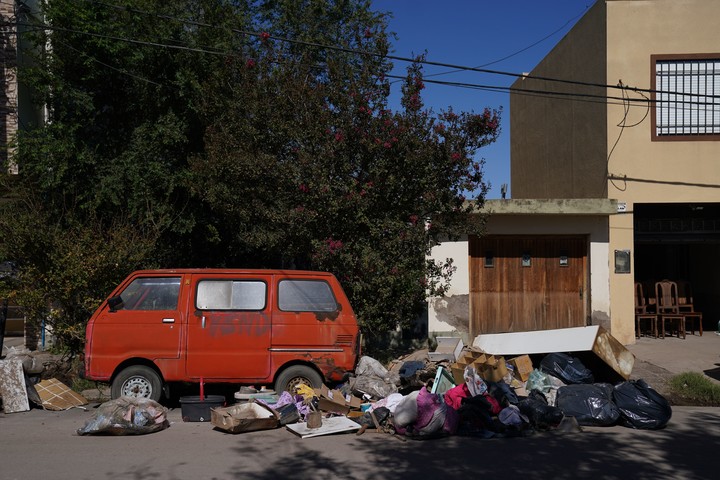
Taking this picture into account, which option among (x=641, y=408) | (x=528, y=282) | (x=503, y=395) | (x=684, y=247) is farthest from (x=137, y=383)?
(x=684, y=247)

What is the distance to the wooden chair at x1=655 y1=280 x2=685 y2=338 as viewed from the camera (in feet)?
51.4

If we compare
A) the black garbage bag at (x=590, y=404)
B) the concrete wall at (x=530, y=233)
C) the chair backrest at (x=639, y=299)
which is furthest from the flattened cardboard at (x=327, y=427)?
the chair backrest at (x=639, y=299)

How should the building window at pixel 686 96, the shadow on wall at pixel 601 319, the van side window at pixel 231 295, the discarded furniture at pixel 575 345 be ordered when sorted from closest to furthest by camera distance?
the van side window at pixel 231 295
the discarded furniture at pixel 575 345
the shadow on wall at pixel 601 319
the building window at pixel 686 96

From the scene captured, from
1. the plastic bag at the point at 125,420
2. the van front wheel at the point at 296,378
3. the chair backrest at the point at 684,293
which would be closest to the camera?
the plastic bag at the point at 125,420

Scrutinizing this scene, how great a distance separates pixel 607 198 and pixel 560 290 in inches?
90.2

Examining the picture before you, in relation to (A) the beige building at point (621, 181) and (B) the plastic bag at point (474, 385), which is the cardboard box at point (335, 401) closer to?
(B) the plastic bag at point (474, 385)

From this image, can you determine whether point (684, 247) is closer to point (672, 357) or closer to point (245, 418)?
point (672, 357)

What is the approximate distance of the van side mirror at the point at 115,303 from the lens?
30.0 feet

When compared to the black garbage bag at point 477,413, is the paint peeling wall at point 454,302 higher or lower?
higher

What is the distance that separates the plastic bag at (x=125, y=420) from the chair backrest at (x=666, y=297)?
12.3 metres

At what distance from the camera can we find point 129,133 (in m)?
13.7

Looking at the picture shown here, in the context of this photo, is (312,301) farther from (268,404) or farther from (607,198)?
(607,198)

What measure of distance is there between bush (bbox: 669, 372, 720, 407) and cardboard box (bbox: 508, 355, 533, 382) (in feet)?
7.41

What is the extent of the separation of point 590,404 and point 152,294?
20.3ft
